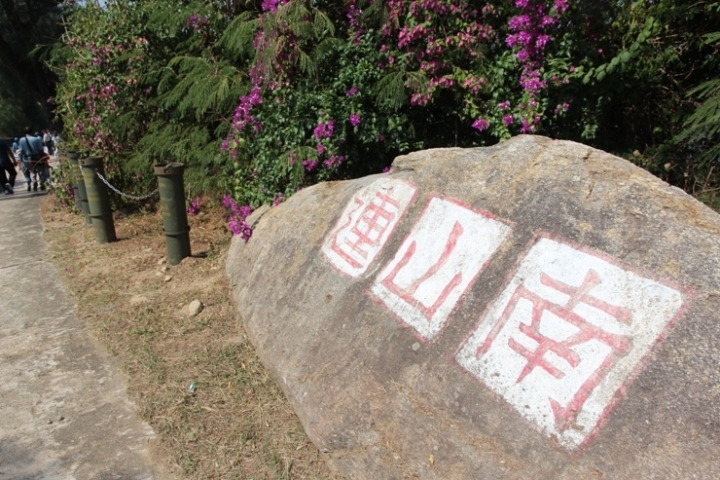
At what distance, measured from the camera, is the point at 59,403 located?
11.3 ft

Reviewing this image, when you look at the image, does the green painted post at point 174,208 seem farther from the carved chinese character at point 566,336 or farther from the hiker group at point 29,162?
the hiker group at point 29,162

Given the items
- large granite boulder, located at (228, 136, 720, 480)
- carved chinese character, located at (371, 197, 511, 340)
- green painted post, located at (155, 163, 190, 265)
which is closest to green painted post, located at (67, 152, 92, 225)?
green painted post, located at (155, 163, 190, 265)

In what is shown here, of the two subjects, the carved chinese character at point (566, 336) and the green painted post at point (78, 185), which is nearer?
the carved chinese character at point (566, 336)

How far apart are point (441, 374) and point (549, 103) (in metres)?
2.86

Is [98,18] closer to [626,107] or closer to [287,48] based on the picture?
[287,48]

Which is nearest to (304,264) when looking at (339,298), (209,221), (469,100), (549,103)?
(339,298)

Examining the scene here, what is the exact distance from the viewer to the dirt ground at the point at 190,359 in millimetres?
2891

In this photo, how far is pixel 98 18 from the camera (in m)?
8.10

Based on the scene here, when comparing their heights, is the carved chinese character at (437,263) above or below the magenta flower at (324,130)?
below

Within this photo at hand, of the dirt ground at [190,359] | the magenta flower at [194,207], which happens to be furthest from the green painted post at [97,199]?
the magenta flower at [194,207]

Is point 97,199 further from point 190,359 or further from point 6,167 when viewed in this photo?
point 6,167

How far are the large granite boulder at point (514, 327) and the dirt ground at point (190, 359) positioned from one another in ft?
0.62

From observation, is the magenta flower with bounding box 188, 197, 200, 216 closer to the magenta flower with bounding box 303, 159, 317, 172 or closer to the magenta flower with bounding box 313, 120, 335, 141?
the magenta flower with bounding box 303, 159, 317, 172

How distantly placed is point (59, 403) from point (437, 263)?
2.52m
